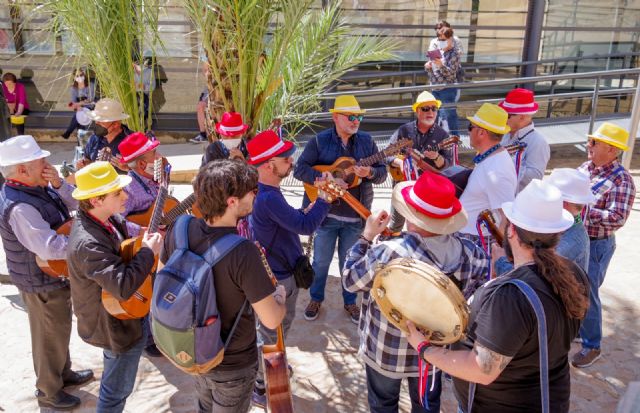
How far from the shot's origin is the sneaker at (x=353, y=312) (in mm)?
4719

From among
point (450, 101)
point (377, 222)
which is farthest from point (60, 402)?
point (450, 101)

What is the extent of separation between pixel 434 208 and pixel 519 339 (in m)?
0.73

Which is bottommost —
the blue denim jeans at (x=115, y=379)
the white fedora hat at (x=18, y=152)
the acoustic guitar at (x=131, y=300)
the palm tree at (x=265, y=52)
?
the blue denim jeans at (x=115, y=379)

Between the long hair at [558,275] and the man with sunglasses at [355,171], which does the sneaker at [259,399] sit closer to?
the man with sunglasses at [355,171]

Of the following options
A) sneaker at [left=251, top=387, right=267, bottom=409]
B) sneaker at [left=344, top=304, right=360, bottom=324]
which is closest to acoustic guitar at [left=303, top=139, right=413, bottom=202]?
sneaker at [left=344, top=304, right=360, bottom=324]

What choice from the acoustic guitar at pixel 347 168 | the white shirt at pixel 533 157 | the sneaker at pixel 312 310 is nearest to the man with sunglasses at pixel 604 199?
the white shirt at pixel 533 157

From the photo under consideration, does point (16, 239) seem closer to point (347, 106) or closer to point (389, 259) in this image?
point (389, 259)

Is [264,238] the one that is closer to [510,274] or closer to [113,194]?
[113,194]

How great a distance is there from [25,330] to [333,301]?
270 cm

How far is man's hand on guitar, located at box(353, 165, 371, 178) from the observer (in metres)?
4.56

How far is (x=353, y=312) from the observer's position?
15.6 feet

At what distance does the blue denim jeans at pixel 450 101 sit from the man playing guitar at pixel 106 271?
23.1ft

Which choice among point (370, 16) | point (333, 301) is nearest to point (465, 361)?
point (333, 301)

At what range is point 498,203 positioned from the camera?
3.59m
